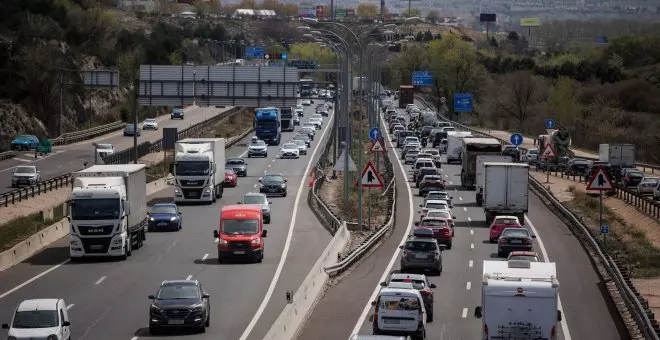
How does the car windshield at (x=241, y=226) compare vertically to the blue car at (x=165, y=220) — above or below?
above

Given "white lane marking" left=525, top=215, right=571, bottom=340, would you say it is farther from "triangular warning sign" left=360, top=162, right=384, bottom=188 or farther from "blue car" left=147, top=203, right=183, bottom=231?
"blue car" left=147, top=203, right=183, bottom=231

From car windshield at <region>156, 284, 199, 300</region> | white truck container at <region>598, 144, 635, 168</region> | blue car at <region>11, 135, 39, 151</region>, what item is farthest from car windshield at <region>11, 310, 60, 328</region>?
blue car at <region>11, 135, 39, 151</region>

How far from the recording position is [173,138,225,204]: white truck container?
66.1 meters

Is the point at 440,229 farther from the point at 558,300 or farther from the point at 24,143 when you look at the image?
the point at 24,143

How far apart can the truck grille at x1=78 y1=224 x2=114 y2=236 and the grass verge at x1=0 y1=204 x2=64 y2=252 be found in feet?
21.8

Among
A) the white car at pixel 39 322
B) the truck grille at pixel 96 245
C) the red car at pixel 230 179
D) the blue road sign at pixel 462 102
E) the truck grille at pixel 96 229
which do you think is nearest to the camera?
the white car at pixel 39 322

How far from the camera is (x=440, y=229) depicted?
50688 mm

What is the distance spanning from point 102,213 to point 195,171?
21.3 m

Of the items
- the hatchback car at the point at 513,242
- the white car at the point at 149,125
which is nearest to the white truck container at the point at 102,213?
the hatchback car at the point at 513,242

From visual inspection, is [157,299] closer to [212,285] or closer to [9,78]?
[212,285]

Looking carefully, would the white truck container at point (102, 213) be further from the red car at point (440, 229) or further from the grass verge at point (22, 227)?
the red car at point (440, 229)

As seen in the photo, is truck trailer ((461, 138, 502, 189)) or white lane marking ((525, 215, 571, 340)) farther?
truck trailer ((461, 138, 502, 189))

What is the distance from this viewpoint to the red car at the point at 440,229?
50469 mm

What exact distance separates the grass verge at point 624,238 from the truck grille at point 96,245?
18757 millimetres
